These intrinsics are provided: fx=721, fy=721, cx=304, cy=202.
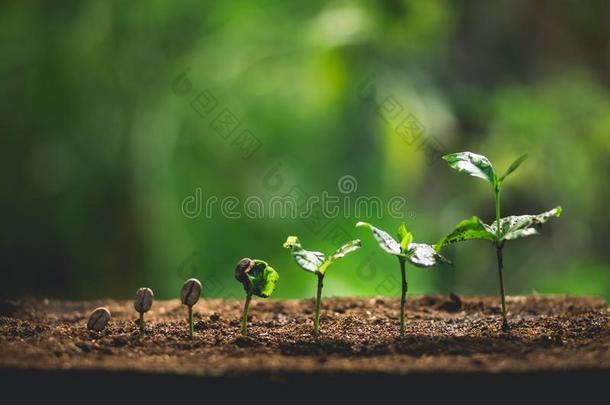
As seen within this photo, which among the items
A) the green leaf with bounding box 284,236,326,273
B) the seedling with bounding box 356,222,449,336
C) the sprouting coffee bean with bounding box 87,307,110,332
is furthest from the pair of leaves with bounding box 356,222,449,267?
the sprouting coffee bean with bounding box 87,307,110,332

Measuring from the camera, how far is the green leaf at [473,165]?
55.9 inches

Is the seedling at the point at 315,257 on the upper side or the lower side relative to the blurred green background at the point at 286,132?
lower

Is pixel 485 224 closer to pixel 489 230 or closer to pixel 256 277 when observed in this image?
pixel 489 230

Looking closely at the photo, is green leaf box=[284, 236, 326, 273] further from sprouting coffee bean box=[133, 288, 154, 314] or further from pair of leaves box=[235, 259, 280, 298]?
sprouting coffee bean box=[133, 288, 154, 314]

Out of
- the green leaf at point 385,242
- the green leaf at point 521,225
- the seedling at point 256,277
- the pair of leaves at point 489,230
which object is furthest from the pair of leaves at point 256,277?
the green leaf at point 521,225

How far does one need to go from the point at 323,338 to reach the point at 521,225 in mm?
461

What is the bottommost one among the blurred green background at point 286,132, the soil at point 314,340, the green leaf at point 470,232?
the soil at point 314,340

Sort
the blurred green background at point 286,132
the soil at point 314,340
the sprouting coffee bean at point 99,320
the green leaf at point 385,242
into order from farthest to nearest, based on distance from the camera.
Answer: the blurred green background at point 286,132 < the sprouting coffee bean at point 99,320 < the green leaf at point 385,242 < the soil at point 314,340

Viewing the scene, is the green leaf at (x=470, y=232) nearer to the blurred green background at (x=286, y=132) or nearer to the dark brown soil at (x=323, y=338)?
the dark brown soil at (x=323, y=338)

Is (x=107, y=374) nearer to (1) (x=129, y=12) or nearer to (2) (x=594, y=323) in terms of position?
(2) (x=594, y=323)

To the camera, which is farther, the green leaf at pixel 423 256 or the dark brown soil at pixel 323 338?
the green leaf at pixel 423 256

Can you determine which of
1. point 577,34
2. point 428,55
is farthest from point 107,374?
point 577,34

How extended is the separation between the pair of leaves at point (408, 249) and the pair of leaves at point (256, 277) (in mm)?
225

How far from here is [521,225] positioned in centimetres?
145
